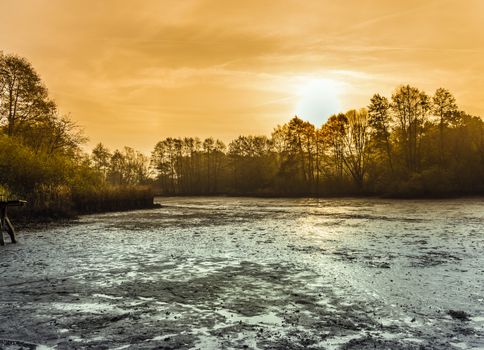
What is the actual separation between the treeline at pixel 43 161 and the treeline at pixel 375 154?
30803 millimetres

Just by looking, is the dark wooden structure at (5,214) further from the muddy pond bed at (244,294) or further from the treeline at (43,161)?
the treeline at (43,161)

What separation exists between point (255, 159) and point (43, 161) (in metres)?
48.6

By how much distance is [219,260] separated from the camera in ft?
32.3

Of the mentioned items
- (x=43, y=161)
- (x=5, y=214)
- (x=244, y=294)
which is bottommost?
(x=244, y=294)

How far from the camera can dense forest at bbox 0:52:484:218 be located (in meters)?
26.1

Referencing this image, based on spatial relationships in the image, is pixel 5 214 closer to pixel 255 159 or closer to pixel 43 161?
pixel 43 161

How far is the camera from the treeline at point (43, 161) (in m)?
23.2

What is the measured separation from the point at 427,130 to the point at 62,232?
46252mm

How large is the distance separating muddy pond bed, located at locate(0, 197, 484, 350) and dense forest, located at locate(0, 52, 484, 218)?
13.8 metres

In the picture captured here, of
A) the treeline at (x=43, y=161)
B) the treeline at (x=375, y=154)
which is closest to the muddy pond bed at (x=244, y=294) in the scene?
the treeline at (x=43, y=161)

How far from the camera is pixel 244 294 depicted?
6691 mm

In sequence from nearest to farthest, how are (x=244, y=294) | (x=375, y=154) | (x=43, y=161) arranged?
(x=244, y=294)
(x=43, y=161)
(x=375, y=154)

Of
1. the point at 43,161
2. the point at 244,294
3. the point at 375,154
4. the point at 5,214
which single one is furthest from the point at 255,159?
the point at 244,294

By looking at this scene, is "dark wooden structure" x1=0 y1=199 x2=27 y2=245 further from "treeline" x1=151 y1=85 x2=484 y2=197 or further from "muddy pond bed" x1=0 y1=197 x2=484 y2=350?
"treeline" x1=151 y1=85 x2=484 y2=197
